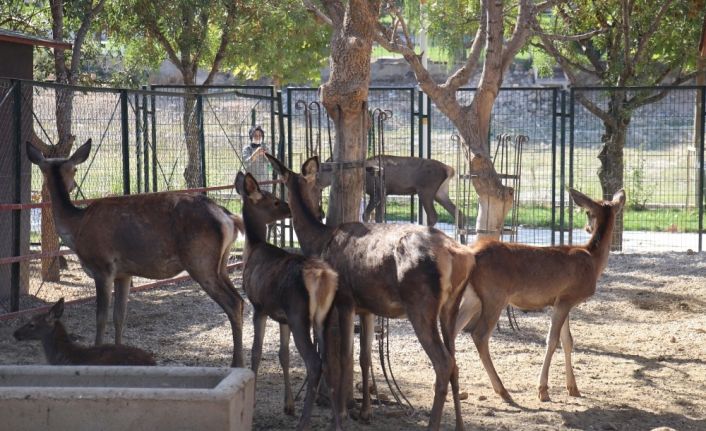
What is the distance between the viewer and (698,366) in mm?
9211

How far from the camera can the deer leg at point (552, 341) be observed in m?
8.05

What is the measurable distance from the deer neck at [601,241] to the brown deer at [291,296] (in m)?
2.78

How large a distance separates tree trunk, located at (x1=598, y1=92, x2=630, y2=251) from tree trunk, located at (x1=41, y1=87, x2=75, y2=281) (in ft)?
27.1

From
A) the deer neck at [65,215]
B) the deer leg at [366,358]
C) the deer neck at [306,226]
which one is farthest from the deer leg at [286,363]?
the deer neck at [65,215]

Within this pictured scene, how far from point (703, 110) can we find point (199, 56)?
8.49 metres

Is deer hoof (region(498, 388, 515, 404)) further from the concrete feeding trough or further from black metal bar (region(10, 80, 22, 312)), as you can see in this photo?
black metal bar (region(10, 80, 22, 312))

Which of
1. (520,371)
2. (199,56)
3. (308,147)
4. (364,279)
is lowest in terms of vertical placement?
(520,371)

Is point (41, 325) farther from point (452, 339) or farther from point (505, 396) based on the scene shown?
point (505, 396)

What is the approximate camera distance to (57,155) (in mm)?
12414

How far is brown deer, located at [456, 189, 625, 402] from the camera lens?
8.09m

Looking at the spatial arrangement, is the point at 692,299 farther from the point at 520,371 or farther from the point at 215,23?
the point at 215,23

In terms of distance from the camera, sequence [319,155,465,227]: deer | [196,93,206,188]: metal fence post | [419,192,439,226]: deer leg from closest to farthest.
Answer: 1. [196,93,206,188]: metal fence post
2. [319,155,465,227]: deer
3. [419,192,439,226]: deer leg

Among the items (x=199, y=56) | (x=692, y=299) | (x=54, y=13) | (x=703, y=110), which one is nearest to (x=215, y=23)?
(x=199, y=56)

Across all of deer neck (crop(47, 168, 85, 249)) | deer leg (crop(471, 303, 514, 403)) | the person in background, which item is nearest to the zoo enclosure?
the person in background
